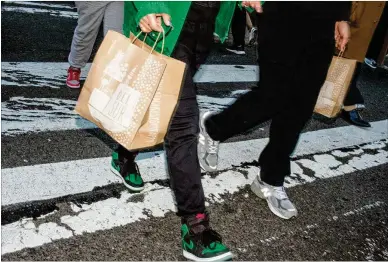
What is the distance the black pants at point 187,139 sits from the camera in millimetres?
2075

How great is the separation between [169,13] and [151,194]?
116 cm

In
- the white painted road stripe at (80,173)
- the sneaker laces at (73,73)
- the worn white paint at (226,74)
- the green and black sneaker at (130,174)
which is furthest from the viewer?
the worn white paint at (226,74)

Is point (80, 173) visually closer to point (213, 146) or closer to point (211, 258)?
point (213, 146)

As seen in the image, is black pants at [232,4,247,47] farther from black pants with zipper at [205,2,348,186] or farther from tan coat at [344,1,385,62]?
black pants with zipper at [205,2,348,186]

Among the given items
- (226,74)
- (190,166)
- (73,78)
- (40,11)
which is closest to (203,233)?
(190,166)

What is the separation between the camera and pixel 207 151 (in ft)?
10.1

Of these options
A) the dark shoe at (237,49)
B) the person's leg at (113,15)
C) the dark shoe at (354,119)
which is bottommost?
the dark shoe at (237,49)

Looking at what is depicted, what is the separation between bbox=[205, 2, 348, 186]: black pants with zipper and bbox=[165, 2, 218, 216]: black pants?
0.39m

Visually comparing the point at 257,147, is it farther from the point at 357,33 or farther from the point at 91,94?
the point at 91,94

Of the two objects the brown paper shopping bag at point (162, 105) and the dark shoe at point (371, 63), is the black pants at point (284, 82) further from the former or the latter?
the dark shoe at point (371, 63)

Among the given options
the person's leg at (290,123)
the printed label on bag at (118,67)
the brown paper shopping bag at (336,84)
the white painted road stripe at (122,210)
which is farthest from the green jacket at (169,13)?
the brown paper shopping bag at (336,84)

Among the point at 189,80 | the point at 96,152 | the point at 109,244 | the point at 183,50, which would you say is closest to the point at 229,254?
the point at 109,244

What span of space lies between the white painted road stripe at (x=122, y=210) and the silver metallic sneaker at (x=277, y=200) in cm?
19

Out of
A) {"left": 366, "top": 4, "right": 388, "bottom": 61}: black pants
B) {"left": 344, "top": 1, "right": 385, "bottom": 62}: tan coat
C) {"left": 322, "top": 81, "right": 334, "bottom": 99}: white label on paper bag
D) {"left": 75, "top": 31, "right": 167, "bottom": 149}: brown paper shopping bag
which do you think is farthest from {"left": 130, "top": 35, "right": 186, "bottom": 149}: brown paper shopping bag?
{"left": 366, "top": 4, "right": 388, "bottom": 61}: black pants
